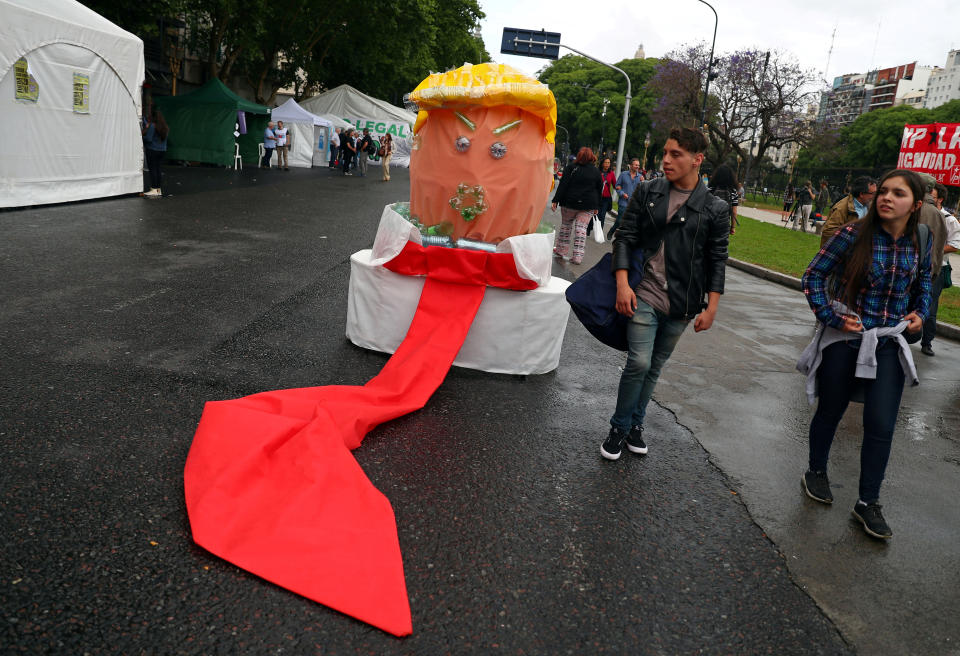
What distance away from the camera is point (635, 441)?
4.25 m

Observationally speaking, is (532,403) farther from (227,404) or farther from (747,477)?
(227,404)

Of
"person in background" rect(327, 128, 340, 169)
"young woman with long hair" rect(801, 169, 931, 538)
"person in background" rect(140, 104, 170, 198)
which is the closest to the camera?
"young woman with long hair" rect(801, 169, 931, 538)

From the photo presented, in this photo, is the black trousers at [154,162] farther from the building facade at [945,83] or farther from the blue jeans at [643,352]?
the building facade at [945,83]

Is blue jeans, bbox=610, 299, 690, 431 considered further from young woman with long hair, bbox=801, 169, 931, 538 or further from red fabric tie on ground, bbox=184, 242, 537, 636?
red fabric tie on ground, bbox=184, 242, 537, 636

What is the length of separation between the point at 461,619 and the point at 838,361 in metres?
→ 2.29

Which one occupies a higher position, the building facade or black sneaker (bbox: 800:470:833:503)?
the building facade

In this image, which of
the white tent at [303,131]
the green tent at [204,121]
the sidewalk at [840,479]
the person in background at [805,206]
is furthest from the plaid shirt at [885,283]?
the white tent at [303,131]

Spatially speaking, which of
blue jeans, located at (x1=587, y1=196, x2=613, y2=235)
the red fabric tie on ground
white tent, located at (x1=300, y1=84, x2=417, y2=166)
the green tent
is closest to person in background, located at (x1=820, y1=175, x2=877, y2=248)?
blue jeans, located at (x1=587, y1=196, x2=613, y2=235)

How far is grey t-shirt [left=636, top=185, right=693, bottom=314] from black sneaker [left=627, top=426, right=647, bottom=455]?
2.68ft

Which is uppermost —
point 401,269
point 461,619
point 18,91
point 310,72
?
point 310,72

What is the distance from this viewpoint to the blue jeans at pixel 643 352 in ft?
12.6

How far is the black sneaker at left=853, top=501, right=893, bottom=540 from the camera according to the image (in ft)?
11.5

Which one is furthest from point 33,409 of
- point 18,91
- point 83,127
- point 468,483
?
point 83,127

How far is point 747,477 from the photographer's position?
4.13m
